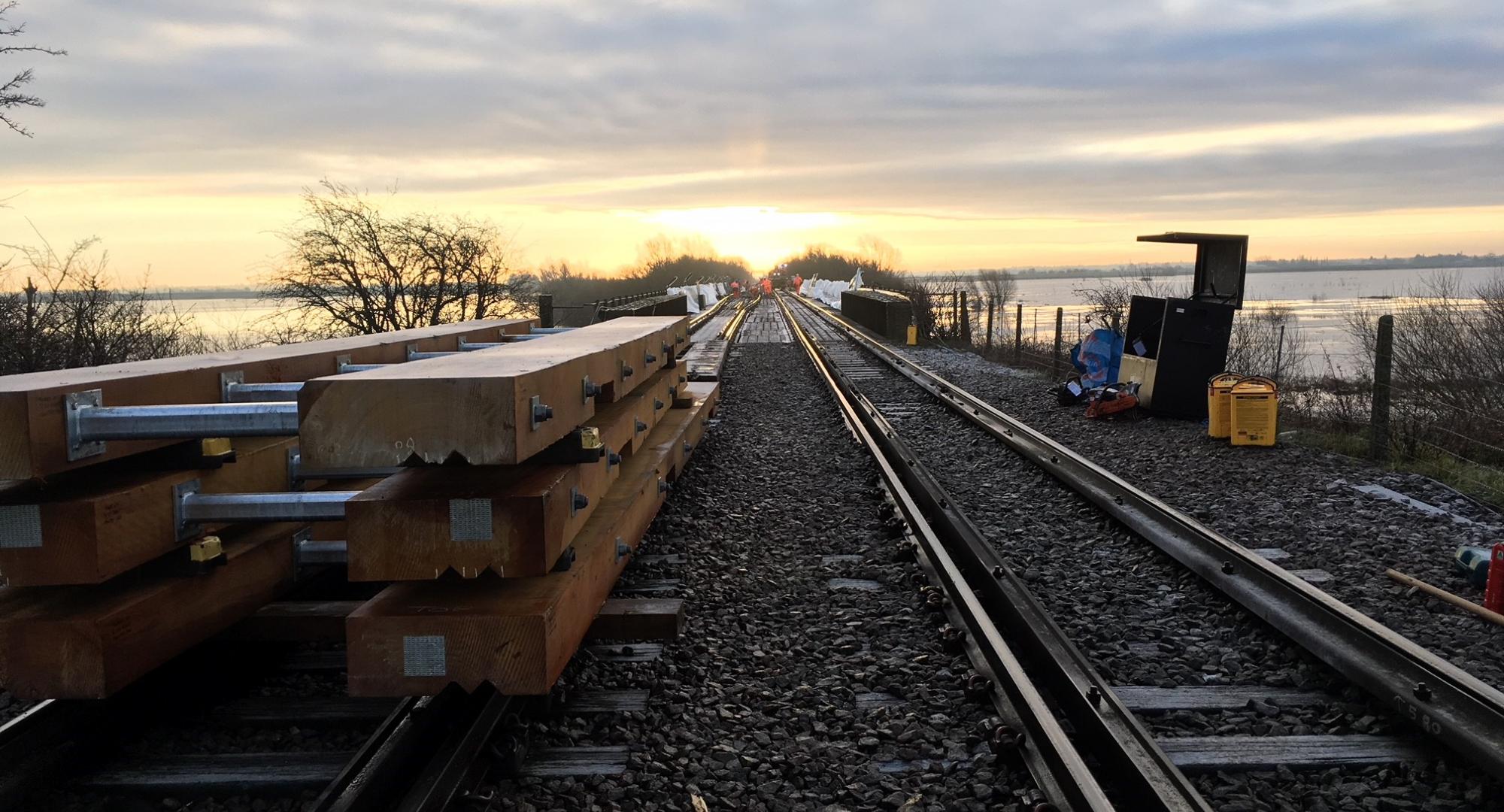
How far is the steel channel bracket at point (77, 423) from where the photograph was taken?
3.10 meters

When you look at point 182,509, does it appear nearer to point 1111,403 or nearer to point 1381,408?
point 1381,408

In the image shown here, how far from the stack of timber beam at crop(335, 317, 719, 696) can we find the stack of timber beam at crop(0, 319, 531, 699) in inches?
30.2

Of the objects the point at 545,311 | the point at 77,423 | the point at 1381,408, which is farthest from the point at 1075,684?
the point at 545,311

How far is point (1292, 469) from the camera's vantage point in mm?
8594

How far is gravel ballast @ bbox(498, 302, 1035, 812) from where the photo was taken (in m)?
3.24

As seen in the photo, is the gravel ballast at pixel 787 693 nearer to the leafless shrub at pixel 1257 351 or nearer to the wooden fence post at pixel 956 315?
the leafless shrub at pixel 1257 351

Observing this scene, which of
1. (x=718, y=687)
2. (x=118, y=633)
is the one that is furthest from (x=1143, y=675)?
(x=118, y=633)

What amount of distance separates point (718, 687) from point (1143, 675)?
72.0 inches

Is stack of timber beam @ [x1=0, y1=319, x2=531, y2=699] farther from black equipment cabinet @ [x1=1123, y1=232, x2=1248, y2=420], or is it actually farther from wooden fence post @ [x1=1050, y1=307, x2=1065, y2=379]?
wooden fence post @ [x1=1050, y1=307, x2=1065, y2=379]

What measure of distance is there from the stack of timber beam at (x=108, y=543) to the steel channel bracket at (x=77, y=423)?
12 mm

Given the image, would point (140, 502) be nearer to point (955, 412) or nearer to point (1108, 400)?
point (955, 412)

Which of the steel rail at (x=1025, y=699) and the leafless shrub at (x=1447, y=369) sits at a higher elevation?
the leafless shrub at (x=1447, y=369)

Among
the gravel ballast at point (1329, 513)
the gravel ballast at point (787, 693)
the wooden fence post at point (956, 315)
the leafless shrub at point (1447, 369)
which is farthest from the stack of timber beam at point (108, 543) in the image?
the wooden fence post at point (956, 315)

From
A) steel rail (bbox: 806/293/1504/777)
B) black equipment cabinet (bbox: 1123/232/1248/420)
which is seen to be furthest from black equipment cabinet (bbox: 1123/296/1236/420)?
steel rail (bbox: 806/293/1504/777)
